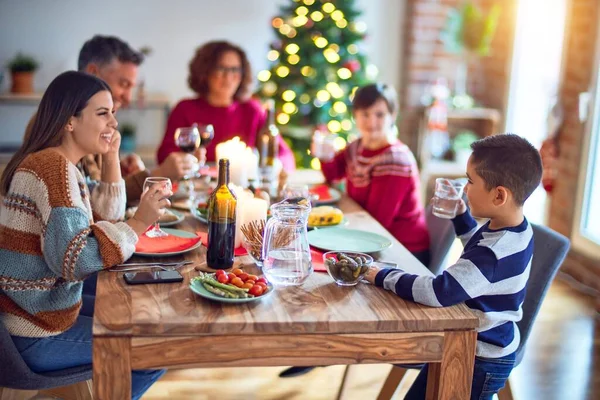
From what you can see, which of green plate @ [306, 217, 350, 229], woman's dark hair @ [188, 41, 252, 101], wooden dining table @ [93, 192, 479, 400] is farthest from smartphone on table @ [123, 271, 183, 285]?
woman's dark hair @ [188, 41, 252, 101]

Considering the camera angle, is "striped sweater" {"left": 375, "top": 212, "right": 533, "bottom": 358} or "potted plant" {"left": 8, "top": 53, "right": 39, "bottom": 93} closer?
"striped sweater" {"left": 375, "top": 212, "right": 533, "bottom": 358}

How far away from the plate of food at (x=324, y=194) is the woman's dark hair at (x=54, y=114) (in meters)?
0.95

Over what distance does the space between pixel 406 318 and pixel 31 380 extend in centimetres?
97

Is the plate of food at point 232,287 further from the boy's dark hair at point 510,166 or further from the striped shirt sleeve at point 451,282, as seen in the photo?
the boy's dark hair at point 510,166

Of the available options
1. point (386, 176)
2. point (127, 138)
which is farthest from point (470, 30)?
point (386, 176)

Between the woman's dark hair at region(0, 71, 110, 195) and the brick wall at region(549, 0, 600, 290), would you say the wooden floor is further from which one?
the woman's dark hair at region(0, 71, 110, 195)

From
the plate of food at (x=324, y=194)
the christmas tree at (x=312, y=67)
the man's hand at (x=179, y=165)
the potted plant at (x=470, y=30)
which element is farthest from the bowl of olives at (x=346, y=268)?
the potted plant at (x=470, y=30)

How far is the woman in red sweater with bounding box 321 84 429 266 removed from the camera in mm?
2688

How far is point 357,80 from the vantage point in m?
5.00

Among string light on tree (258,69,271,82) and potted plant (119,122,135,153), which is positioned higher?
string light on tree (258,69,271,82)

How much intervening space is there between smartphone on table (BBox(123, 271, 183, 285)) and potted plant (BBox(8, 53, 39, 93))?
11.8ft

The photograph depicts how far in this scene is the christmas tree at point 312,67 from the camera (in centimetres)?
493

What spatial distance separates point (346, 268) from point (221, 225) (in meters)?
0.34

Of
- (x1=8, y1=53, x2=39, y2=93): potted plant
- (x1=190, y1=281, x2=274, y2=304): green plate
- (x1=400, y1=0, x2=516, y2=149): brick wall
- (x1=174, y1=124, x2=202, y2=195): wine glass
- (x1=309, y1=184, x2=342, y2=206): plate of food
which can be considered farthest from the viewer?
(x1=400, y1=0, x2=516, y2=149): brick wall
